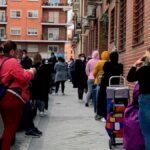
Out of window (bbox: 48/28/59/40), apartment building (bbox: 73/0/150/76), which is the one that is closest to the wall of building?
window (bbox: 48/28/59/40)

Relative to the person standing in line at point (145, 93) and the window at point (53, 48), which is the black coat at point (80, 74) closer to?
the person standing in line at point (145, 93)

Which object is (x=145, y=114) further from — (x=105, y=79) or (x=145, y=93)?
(x=105, y=79)

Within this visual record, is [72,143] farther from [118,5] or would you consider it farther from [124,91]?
[118,5]

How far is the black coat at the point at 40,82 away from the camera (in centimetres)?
1392

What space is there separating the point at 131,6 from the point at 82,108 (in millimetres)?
4750

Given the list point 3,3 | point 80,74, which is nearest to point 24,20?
point 3,3

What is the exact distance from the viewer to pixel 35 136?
11.0m

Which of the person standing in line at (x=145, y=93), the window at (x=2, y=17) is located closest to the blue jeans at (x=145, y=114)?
the person standing in line at (x=145, y=93)

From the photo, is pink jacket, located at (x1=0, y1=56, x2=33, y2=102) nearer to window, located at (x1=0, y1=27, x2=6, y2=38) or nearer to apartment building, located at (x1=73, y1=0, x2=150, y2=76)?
apartment building, located at (x1=73, y1=0, x2=150, y2=76)

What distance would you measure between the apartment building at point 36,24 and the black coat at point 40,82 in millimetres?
69427

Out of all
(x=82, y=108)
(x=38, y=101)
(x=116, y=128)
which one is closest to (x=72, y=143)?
(x=116, y=128)

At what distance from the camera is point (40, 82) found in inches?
550

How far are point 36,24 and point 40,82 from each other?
70.6 m

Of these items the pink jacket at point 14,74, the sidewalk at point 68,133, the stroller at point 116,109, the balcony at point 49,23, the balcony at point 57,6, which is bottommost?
the sidewalk at point 68,133
